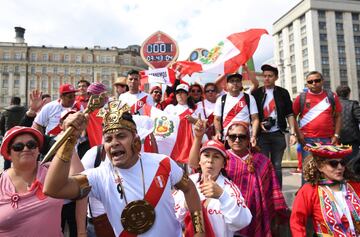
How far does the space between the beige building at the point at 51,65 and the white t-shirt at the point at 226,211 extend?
284 ft

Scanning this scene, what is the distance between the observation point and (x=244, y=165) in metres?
3.22

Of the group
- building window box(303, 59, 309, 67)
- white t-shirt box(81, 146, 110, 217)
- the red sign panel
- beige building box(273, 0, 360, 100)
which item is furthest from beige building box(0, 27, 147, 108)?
white t-shirt box(81, 146, 110, 217)

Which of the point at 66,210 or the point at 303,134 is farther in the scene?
the point at 303,134

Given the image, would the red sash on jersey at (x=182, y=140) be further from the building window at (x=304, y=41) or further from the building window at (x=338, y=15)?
the building window at (x=338, y=15)

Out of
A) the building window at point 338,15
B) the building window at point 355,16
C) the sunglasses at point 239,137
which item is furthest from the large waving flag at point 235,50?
the building window at point 355,16

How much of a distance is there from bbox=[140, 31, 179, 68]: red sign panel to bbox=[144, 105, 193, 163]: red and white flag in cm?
473

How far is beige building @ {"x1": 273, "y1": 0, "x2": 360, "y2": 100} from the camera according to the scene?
7800cm

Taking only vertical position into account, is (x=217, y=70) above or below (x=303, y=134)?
above

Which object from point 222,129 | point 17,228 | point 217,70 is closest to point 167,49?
point 217,70

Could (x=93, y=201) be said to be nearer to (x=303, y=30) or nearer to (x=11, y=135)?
(x=11, y=135)

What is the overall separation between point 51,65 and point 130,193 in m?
93.8

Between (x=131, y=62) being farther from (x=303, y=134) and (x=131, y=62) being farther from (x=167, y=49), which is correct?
(x=303, y=134)

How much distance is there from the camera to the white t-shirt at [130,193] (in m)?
2.16

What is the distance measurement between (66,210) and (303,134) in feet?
12.1
